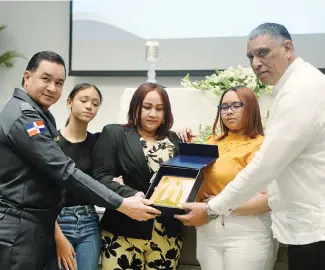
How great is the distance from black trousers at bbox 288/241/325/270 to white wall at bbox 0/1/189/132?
2743 millimetres

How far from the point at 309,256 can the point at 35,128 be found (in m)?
1.11

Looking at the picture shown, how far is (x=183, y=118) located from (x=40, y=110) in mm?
1309

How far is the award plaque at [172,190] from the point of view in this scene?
180 cm

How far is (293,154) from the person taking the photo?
1.44m

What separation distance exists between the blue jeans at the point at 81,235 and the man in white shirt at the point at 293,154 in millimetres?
827

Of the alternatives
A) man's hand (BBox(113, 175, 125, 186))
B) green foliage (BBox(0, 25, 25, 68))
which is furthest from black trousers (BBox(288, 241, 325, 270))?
green foliage (BBox(0, 25, 25, 68))

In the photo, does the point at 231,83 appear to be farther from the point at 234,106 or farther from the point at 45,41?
the point at 45,41

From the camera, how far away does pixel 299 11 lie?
11.4 ft

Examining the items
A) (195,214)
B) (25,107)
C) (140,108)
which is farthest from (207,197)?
(25,107)

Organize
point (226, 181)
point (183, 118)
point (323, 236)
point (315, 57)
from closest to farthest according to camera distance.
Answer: point (323, 236) < point (226, 181) < point (183, 118) < point (315, 57)

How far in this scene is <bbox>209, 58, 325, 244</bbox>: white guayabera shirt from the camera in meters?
1.41

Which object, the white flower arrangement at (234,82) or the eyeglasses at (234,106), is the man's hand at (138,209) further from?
the white flower arrangement at (234,82)

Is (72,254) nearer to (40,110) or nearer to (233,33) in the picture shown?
(40,110)

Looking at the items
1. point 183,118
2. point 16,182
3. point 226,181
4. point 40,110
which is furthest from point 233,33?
point 16,182
